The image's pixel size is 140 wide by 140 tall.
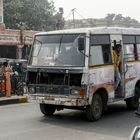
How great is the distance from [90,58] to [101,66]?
2.04 feet

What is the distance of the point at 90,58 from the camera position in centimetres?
1011

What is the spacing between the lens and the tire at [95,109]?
10250 millimetres

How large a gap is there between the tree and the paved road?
32.4 metres

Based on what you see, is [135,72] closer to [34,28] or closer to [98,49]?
[98,49]

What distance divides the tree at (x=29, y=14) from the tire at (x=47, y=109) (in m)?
32.9

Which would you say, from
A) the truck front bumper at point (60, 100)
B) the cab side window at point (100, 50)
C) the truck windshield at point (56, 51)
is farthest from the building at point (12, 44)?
the truck front bumper at point (60, 100)

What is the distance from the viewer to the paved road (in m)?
8.60

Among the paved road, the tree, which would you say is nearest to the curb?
the paved road

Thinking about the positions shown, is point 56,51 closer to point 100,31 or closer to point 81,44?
point 81,44

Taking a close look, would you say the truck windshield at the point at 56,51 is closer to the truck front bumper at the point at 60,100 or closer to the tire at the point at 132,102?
the truck front bumper at the point at 60,100

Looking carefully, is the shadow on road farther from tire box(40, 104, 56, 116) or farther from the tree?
the tree

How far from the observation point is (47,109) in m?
11.2

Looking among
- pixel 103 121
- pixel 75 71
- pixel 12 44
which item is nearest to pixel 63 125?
pixel 103 121

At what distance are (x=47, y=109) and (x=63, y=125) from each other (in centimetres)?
141
